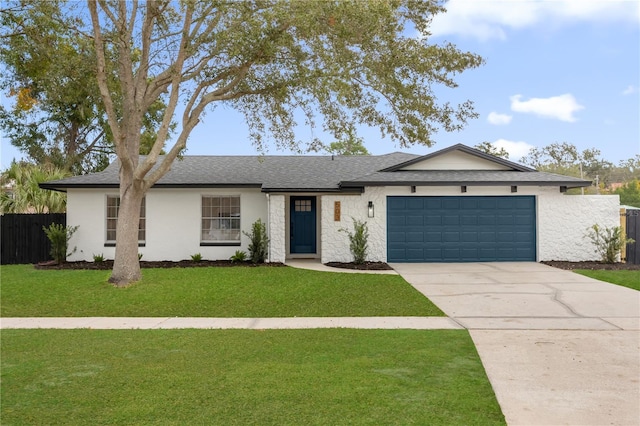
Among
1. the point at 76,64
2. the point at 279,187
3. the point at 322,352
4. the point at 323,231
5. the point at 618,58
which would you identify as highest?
the point at 618,58

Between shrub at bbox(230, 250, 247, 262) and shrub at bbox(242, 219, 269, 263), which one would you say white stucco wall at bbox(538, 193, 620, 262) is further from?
shrub at bbox(230, 250, 247, 262)

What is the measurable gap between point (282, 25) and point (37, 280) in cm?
943

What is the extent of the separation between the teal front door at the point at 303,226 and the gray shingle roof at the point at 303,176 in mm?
1069

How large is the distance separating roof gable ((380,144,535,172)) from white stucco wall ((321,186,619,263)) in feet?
3.54

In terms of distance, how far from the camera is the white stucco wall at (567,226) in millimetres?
15852

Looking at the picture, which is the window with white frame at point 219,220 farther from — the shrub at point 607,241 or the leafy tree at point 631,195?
the leafy tree at point 631,195

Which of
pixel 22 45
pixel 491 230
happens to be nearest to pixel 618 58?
pixel 491 230

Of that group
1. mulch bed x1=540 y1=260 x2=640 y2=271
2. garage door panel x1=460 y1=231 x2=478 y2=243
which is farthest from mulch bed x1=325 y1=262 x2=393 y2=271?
mulch bed x1=540 y1=260 x2=640 y2=271

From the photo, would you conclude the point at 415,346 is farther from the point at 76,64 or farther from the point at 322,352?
the point at 76,64

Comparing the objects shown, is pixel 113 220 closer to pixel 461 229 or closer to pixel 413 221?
pixel 413 221

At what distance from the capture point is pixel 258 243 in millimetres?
15602

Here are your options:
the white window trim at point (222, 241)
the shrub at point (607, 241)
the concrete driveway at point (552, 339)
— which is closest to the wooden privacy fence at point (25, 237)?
the white window trim at point (222, 241)

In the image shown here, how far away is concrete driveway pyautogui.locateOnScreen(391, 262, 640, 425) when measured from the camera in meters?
4.43

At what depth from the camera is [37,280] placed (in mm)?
12266
